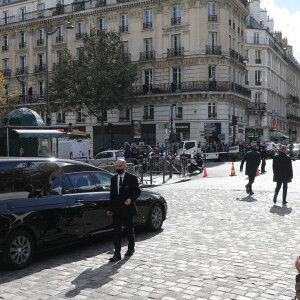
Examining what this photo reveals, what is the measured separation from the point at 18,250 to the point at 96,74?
34.8 metres

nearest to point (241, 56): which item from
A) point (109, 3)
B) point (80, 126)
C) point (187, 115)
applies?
point (187, 115)

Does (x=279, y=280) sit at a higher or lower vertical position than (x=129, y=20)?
lower

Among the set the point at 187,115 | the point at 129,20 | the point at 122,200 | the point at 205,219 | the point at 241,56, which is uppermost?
the point at 129,20

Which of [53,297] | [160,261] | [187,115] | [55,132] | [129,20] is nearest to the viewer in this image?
[53,297]

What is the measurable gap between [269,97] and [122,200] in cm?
6372

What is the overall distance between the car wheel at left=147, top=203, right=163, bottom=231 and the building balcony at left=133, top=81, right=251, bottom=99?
114 ft

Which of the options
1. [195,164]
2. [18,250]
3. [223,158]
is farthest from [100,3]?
[18,250]

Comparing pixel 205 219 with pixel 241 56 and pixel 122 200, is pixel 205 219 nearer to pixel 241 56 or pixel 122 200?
pixel 122 200

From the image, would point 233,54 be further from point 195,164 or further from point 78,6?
point 195,164

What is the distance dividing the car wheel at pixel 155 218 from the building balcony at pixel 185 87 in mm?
34596

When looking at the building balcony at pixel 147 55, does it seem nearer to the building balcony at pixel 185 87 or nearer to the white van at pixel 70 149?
the building balcony at pixel 185 87

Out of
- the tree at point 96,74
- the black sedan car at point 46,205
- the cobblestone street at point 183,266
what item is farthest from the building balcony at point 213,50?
the black sedan car at point 46,205

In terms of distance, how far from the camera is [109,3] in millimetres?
47438

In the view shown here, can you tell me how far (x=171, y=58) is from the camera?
4362 cm
